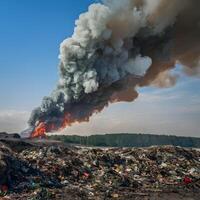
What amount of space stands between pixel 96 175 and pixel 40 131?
15700 mm

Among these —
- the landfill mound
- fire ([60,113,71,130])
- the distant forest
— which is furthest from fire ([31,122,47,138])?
the distant forest

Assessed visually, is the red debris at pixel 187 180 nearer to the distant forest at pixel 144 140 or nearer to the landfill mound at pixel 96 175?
the landfill mound at pixel 96 175

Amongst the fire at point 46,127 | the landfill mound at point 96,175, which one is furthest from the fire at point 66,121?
the landfill mound at point 96,175

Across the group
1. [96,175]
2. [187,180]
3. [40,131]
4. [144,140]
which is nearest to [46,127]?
[40,131]

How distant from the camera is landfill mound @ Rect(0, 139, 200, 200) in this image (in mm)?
20078

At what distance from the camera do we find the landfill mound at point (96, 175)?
20.1 metres

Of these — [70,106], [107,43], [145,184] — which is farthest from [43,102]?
[145,184]

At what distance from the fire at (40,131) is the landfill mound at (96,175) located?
5478 millimetres

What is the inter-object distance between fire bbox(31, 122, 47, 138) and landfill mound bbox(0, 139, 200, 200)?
5478mm

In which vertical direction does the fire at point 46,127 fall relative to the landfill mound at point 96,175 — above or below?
above

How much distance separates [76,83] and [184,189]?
616 inches

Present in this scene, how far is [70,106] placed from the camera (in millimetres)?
36688

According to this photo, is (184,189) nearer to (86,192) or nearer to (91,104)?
(86,192)

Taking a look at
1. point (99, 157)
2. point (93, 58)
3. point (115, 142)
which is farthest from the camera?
point (115, 142)
